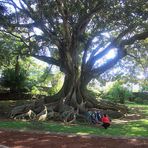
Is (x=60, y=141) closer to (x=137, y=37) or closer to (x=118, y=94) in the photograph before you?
(x=137, y=37)

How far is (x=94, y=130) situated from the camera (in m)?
18.0

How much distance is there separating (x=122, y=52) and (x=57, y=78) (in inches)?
817

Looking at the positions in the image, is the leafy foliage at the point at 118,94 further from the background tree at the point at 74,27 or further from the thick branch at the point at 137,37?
the thick branch at the point at 137,37

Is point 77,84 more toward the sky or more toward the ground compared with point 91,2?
more toward the ground

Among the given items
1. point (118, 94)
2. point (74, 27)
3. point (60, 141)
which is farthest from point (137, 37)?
point (118, 94)

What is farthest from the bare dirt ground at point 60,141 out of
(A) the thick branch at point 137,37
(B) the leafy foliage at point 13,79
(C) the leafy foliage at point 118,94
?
(C) the leafy foliage at point 118,94

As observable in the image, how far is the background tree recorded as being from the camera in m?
22.1

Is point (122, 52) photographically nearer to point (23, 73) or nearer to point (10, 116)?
point (10, 116)

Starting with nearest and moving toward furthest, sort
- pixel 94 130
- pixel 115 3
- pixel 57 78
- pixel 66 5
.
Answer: pixel 94 130
pixel 115 3
pixel 66 5
pixel 57 78

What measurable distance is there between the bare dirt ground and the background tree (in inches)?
340

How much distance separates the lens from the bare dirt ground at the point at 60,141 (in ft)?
44.9

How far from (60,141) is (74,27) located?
12043mm

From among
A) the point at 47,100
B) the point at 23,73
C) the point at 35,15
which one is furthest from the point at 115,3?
the point at 23,73

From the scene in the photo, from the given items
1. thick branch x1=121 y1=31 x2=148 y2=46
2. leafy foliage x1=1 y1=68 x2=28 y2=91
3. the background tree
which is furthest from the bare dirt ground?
leafy foliage x1=1 y1=68 x2=28 y2=91
